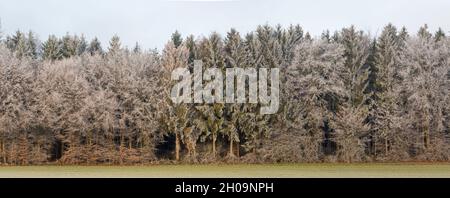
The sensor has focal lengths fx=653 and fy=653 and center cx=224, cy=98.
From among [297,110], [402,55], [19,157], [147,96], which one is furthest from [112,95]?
[402,55]

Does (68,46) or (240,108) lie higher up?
(68,46)

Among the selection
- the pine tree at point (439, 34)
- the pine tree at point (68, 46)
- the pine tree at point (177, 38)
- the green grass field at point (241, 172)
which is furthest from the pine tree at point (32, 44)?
the pine tree at point (439, 34)

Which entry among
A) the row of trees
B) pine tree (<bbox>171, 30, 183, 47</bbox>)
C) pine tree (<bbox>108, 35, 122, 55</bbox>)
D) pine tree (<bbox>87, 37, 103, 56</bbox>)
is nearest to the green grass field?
the row of trees

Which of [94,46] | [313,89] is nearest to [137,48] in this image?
[94,46]

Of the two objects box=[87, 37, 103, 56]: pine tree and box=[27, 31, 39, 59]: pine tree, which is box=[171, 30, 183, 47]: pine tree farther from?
box=[27, 31, 39, 59]: pine tree

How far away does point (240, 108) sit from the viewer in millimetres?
55656

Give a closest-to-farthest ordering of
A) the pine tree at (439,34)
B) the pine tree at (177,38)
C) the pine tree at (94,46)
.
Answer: the pine tree at (439,34) → the pine tree at (177,38) → the pine tree at (94,46)

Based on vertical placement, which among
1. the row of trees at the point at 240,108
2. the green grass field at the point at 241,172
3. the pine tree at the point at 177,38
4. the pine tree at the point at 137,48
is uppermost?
the pine tree at the point at 177,38

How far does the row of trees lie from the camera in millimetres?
54312

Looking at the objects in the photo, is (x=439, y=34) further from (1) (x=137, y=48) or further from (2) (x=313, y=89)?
(1) (x=137, y=48)

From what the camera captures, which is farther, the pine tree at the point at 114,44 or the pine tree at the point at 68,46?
the pine tree at the point at 68,46

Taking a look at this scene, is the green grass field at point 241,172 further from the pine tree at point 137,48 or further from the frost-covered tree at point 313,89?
the pine tree at point 137,48

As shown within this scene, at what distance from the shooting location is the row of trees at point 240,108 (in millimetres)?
54312
